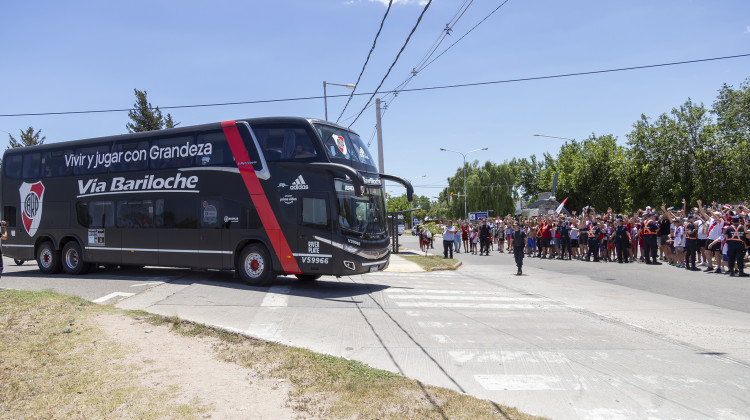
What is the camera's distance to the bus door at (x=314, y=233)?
1198cm

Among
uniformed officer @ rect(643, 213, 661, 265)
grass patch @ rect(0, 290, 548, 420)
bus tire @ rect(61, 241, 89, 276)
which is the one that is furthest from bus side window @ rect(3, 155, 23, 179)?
uniformed officer @ rect(643, 213, 661, 265)

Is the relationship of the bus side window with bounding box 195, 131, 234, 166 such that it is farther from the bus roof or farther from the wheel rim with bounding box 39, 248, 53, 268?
the wheel rim with bounding box 39, 248, 53, 268

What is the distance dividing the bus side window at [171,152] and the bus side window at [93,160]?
1.84 metres

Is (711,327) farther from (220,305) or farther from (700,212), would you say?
(700,212)

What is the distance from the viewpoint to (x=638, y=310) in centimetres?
1032

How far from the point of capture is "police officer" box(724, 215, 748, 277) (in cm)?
1482

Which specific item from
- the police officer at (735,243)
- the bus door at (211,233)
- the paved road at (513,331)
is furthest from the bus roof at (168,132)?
the police officer at (735,243)

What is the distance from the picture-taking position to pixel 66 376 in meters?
5.54

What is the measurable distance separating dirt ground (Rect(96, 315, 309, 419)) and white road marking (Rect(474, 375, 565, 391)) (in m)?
2.16

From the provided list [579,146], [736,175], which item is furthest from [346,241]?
[579,146]

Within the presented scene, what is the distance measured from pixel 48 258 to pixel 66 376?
12307 millimetres

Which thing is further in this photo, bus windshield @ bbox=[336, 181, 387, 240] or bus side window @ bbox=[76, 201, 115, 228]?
bus side window @ bbox=[76, 201, 115, 228]

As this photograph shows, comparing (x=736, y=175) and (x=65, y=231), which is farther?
(x=736, y=175)

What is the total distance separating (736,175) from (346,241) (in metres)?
30.8
